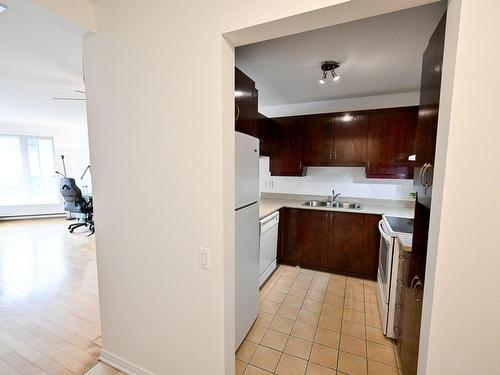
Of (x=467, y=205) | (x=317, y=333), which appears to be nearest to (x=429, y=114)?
(x=467, y=205)

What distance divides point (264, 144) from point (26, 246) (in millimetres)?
4680

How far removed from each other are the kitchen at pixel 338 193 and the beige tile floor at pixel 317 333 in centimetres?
1

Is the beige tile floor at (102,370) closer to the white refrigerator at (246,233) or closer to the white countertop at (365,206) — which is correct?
the white refrigerator at (246,233)

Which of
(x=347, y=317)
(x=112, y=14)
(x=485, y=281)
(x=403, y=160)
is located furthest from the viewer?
(x=403, y=160)

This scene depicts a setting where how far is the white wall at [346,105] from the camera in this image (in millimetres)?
3100

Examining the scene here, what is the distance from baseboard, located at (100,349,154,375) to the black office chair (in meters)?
4.05

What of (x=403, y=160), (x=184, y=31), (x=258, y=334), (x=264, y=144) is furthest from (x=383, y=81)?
(x=258, y=334)

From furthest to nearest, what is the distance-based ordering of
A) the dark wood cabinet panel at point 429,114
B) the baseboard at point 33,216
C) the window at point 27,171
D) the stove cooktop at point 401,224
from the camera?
the baseboard at point 33,216 < the window at point 27,171 < the stove cooktop at point 401,224 < the dark wood cabinet panel at point 429,114

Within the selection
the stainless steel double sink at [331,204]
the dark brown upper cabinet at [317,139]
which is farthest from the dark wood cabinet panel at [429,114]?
the stainless steel double sink at [331,204]

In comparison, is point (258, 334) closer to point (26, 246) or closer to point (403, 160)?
point (403, 160)

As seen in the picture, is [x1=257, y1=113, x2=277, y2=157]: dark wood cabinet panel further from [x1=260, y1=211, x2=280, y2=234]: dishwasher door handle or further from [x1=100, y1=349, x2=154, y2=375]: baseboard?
[x1=100, y1=349, x2=154, y2=375]: baseboard

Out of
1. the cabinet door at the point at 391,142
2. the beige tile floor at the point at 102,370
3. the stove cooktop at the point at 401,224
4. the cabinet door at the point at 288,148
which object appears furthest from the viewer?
the cabinet door at the point at 288,148

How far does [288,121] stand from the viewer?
340cm

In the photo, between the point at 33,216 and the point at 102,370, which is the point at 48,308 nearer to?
the point at 102,370
